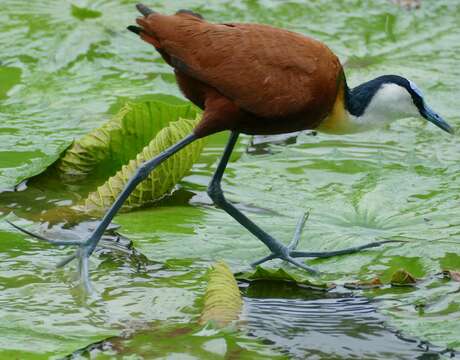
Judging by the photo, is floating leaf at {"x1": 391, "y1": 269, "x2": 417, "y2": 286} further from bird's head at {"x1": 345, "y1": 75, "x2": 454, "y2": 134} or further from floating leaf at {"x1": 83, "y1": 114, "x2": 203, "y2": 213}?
floating leaf at {"x1": 83, "y1": 114, "x2": 203, "y2": 213}

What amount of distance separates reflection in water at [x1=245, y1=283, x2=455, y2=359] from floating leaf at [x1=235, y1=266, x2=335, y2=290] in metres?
0.02

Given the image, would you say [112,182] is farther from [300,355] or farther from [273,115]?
[300,355]

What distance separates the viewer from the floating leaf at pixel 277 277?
3409mm

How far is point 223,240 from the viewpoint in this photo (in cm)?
370

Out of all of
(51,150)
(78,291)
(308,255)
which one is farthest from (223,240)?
(51,150)

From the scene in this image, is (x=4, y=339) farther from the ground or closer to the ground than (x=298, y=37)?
closer to the ground

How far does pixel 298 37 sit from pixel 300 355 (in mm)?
1076

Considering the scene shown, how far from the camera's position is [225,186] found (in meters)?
4.18

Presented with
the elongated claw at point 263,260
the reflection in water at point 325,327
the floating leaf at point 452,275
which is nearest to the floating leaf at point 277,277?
the reflection in water at point 325,327

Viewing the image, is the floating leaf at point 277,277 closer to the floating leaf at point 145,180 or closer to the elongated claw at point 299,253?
the elongated claw at point 299,253

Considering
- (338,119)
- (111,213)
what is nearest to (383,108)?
(338,119)

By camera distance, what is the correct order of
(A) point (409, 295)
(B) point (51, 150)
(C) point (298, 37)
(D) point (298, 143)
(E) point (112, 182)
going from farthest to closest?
1. (D) point (298, 143)
2. (B) point (51, 150)
3. (E) point (112, 182)
4. (C) point (298, 37)
5. (A) point (409, 295)

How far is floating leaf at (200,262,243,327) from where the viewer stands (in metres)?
3.10

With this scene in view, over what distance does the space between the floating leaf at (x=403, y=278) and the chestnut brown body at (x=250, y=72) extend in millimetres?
570
